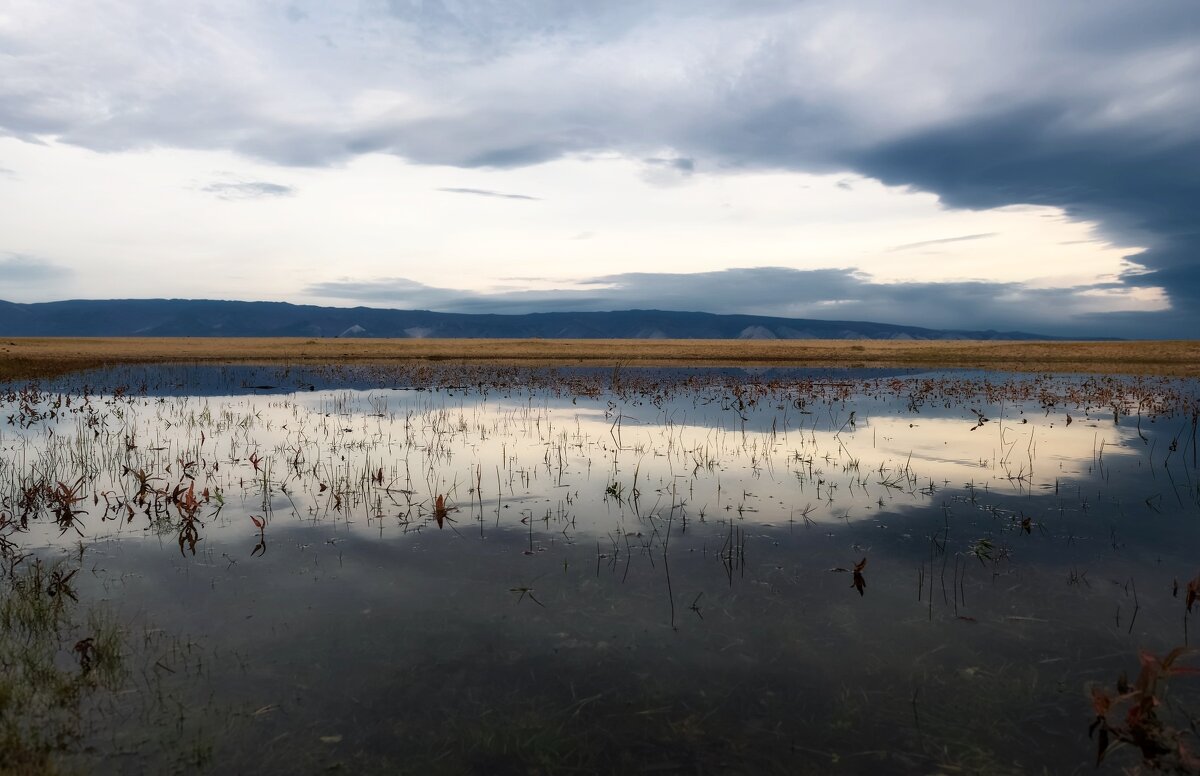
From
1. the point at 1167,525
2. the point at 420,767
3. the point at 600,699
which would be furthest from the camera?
the point at 1167,525

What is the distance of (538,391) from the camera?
3184 cm

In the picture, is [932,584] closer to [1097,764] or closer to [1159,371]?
[1097,764]

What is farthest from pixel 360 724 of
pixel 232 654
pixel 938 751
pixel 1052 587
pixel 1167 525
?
pixel 1167 525

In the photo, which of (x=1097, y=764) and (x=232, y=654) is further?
(x=232, y=654)

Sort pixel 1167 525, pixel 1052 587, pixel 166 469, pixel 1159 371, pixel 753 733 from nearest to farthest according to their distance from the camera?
1. pixel 753 733
2. pixel 1052 587
3. pixel 1167 525
4. pixel 166 469
5. pixel 1159 371

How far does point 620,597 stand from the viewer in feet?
25.8

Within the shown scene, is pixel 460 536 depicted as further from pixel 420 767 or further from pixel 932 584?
pixel 932 584

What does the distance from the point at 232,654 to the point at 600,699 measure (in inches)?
129

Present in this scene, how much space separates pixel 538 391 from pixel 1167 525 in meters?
23.8

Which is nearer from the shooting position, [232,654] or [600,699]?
[600,699]

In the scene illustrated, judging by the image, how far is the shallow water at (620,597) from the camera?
209 inches

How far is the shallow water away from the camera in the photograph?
5316 millimetres

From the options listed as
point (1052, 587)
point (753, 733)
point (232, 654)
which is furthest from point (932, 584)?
point (232, 654)

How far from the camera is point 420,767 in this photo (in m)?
4.98
